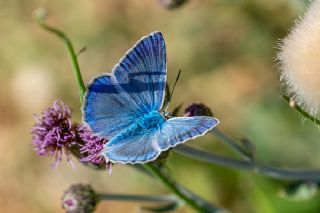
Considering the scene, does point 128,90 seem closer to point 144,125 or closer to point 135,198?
point 144,125

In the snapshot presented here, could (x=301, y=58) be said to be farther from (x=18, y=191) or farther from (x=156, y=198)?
(x=18, y=191)

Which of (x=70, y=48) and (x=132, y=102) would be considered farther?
(x=70, y=48)

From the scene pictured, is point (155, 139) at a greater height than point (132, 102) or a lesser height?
lesser

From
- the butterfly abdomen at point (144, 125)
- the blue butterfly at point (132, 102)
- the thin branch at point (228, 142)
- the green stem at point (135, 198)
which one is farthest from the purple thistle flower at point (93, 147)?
the thin branch at point (228, 142)

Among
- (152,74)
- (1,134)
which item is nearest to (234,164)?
(152,74)

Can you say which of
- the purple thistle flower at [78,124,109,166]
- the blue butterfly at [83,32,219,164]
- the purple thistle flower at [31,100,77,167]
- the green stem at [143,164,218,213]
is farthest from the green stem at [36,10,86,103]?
the green stem at [143,164,218,213]

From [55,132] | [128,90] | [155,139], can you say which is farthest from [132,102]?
[55,132]

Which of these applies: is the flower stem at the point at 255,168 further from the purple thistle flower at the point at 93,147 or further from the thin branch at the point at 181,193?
the purple thistle flower at the point at 93,147

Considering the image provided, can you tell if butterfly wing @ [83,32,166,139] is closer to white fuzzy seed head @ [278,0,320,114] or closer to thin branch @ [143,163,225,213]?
thin branch @ [143,163,225,213]
